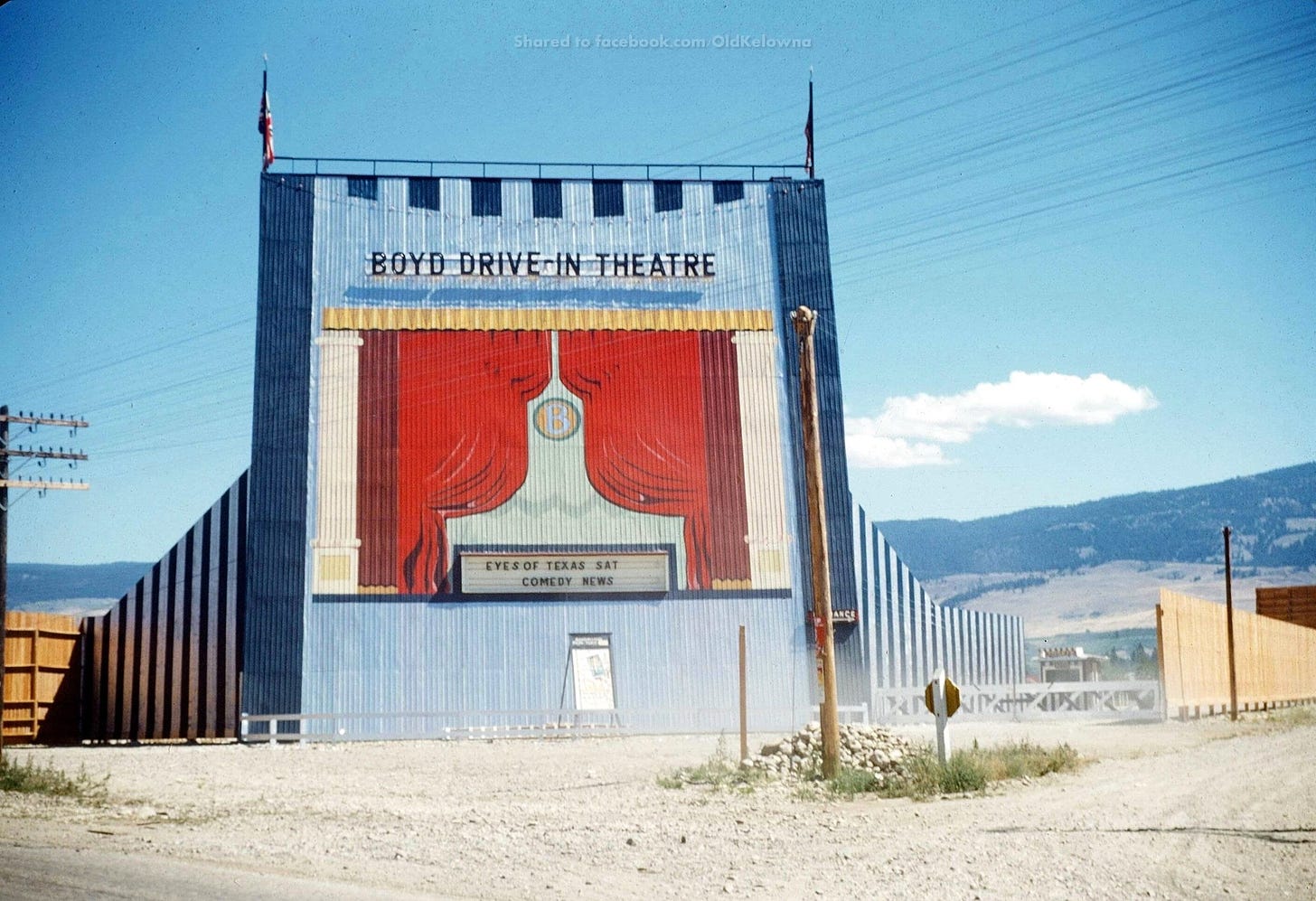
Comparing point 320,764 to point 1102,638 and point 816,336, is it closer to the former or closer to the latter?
point 816,336

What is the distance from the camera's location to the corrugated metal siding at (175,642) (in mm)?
34344

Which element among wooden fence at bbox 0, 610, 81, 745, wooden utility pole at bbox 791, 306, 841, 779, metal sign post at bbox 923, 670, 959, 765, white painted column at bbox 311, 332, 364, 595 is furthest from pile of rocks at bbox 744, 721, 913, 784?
wooden fence at bbox 0, 610, 81, 745

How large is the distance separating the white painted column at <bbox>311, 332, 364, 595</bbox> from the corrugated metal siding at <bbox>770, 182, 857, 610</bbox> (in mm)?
12541

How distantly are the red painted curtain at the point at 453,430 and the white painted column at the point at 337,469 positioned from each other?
4.20ft

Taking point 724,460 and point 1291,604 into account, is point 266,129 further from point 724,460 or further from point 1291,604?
point 1291,604

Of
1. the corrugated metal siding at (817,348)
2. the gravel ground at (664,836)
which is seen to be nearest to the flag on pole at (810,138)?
the corrugated metal siding at (817,348)

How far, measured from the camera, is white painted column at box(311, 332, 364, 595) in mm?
34219

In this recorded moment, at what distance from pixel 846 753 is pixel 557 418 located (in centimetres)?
1725

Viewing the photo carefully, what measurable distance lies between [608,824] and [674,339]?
2259 cm

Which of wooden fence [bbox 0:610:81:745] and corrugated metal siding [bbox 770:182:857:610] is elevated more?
corrugated metal siding [bbox 770:182:857:610]

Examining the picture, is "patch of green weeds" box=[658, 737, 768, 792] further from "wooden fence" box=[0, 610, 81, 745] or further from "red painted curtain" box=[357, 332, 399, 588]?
"wooden fence" box=[0, 610, 81, 745]

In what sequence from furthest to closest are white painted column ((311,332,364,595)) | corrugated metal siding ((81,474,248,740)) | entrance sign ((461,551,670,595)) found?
entrance sign ((461,551,670,595)) < corrugated metal siding ((81,474,248,740)) < white painted column ((311,332,364,595))

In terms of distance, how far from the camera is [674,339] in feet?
121

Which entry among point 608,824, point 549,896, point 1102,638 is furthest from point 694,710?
point 1102,638
